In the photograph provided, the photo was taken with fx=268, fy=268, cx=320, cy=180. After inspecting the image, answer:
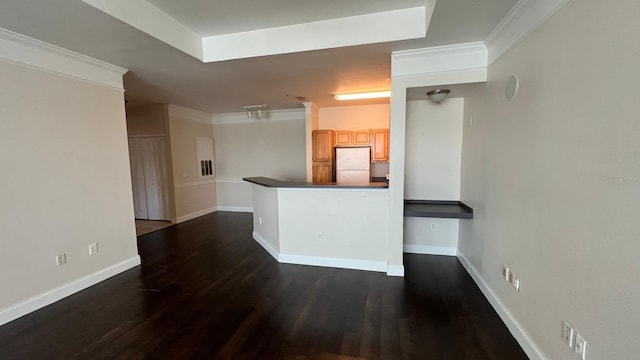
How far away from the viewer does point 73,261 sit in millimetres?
3002

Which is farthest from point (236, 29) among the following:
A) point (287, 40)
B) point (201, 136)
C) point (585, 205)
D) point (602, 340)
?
point (201, 136)

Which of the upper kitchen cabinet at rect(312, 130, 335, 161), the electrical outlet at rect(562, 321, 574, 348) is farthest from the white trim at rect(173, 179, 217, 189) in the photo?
the electrical outlet at rect(562, 321, 574, 348)

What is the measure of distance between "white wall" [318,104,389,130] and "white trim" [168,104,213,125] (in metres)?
3.01

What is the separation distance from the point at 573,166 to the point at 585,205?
24 cm

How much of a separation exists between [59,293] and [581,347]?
4.43m

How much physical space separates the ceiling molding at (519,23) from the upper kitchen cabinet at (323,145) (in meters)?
3.39

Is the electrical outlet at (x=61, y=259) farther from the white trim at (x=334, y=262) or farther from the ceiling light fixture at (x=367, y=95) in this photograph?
the ceiling light fixture at (x=367, y=95)

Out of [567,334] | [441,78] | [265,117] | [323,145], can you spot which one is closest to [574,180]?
[567,334]

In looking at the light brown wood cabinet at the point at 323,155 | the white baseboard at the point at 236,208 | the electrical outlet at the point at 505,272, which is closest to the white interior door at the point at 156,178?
the white baseboard at the point at 236,208

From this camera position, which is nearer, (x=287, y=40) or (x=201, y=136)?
(x=287, y=40)

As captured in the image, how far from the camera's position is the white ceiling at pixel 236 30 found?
216 cm

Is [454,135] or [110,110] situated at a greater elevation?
[110,110]

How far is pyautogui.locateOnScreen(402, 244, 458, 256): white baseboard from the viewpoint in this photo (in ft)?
12.9

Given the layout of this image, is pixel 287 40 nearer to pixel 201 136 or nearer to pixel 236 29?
pixel 236 29
